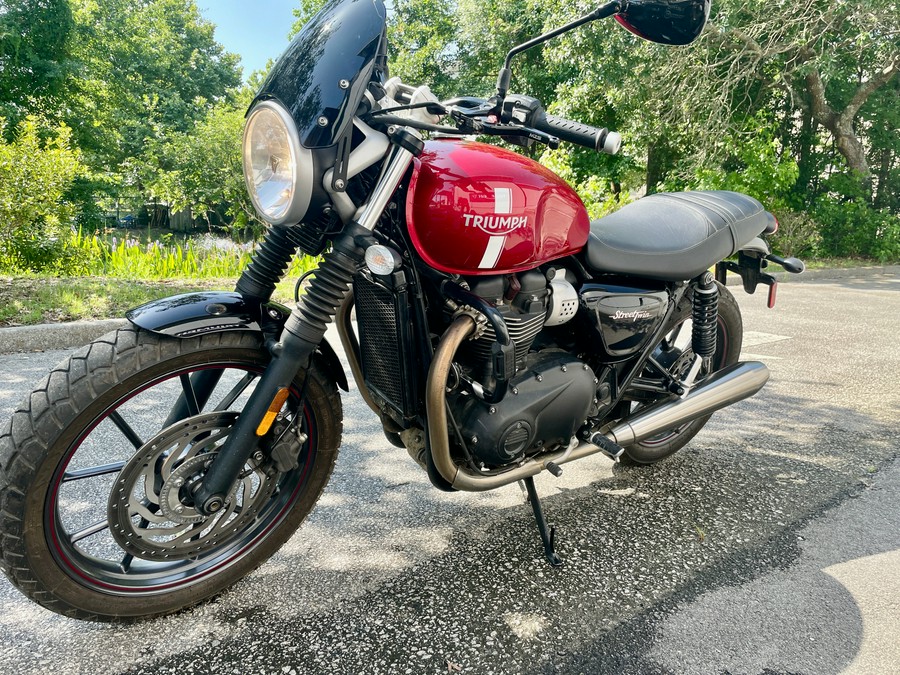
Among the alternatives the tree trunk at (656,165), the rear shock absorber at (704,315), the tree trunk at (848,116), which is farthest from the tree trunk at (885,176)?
the rear shock absorber at (704,315)

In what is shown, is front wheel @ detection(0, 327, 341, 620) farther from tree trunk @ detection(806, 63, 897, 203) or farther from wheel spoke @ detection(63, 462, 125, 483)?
tree trunk @ detection(806, 63, 897, 203)

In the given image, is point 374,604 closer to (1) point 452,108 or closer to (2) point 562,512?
(2) point 562,512

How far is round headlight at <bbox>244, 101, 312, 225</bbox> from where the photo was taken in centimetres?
143

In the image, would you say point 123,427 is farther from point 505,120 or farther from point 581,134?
point 581,134

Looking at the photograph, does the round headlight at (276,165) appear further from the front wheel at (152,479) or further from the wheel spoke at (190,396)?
the wheel spoke at (190,396)

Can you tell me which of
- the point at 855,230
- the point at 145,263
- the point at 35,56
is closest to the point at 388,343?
the point at 145,263

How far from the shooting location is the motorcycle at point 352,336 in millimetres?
1479

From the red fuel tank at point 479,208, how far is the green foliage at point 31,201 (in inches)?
228

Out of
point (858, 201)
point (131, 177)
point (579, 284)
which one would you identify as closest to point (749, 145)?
point (858, 201)

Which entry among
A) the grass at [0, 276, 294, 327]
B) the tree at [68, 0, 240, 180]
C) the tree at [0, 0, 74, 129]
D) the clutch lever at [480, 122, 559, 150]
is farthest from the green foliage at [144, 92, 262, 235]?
the clutch lever at [480, 122, 559, 150]

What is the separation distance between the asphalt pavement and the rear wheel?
0.10 metres

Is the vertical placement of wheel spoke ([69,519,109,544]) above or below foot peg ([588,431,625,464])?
below

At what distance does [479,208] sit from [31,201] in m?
6.04

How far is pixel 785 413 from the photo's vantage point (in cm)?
351
